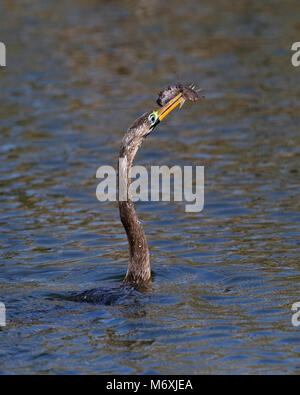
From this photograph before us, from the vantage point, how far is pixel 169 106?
8.42 meters

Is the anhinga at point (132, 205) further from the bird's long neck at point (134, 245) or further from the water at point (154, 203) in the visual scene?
the water at point (154, 203)

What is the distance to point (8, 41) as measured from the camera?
19.0 metres

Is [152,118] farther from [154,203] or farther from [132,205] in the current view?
[154,203]

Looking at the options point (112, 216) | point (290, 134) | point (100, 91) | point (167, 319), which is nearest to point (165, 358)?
point (167, 319)

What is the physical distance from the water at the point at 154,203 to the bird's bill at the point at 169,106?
61.3 inches

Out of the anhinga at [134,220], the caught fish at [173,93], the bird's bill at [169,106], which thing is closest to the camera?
the anhinga at [134,220]

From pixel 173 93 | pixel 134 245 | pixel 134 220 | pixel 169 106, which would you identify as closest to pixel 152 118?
pixel 169 106

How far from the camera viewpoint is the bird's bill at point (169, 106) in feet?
27.2

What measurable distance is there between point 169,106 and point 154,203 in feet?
9.61

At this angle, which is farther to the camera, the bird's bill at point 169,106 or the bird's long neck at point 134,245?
the bird's bill at point 169,106

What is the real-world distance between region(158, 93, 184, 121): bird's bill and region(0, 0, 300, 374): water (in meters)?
1.56

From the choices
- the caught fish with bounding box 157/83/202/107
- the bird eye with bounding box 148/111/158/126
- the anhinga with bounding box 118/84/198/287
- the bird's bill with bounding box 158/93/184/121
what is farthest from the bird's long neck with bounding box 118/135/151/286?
the caught fish with bounding box 157/83/202/107

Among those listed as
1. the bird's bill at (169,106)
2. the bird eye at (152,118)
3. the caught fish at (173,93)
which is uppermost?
the caught fish at (173,93)

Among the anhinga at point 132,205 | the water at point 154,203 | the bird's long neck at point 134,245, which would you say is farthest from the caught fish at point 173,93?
the water at point 154,203
